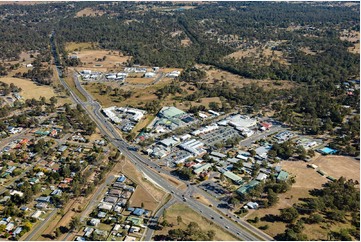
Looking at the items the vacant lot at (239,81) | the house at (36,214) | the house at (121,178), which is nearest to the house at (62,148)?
the house at (121,178)

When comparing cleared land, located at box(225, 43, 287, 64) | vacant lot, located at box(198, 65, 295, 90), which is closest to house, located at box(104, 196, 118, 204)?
vacant lot, located at box(198, 65, 295, 90)

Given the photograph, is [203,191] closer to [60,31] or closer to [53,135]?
[53,135]

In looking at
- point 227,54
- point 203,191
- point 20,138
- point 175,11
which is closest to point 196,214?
point 203,191

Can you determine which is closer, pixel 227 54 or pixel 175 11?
pixel 227 54

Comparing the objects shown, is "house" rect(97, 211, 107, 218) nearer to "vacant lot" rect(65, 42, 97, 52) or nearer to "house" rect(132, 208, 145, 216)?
"house" rect(132, 208, 145, 216)

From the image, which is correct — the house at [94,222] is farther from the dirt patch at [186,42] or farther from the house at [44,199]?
the dirt patch at [186,42]

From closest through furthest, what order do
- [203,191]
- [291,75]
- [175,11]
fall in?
[203,191] → [291,75] → [175,11]

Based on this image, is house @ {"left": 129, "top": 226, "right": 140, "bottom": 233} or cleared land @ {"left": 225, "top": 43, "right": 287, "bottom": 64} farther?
cleared land @ {"left": 225, "top": 43, "right": 287, "bottom": 64}
